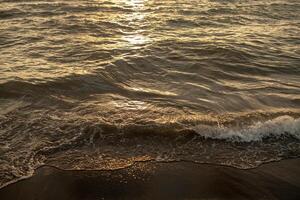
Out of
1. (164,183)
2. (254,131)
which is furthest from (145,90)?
(164,183)

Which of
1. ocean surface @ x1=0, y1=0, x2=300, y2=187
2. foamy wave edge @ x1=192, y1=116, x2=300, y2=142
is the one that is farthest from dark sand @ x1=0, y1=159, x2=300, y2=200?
foamy wave edge @ x1=192, y1=116, x2=300, y2=142

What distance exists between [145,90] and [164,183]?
9.85ft

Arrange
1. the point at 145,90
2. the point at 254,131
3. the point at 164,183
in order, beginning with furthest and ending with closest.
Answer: the point at 145,90, the point at 254,131, the point at 164,183

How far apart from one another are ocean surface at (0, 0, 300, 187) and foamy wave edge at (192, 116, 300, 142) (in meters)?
0.01

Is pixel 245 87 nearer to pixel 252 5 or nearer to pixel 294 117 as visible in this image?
pixel 294 117

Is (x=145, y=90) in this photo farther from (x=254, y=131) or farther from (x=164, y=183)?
(x=164, y=183)

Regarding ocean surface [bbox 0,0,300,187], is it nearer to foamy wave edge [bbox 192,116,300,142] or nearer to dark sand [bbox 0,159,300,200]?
foamy wave edge [bbox 192,116,300,142]

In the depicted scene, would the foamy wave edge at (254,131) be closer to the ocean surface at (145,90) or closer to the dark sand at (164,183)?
the ocean surface at (145,90)

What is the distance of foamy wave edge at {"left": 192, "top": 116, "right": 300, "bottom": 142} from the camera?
585 centimetres

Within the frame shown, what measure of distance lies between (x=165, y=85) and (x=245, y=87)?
140 centimetres

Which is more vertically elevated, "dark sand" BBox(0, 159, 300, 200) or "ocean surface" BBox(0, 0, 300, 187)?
"ocean surface" BBox(0, 0, 300, 187)

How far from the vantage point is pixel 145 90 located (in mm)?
7621

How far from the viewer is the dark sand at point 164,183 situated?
4.59 meters

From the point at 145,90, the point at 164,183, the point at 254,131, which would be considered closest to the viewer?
the point at 164,183
